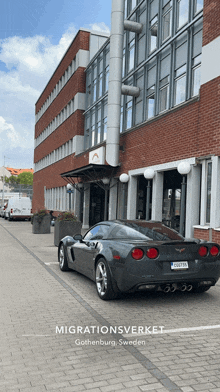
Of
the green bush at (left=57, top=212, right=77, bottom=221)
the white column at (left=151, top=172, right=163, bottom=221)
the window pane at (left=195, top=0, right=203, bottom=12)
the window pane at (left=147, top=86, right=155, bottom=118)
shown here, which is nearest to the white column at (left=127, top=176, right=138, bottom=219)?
the white column at (left=151, top=172, right=163, bottom=221)

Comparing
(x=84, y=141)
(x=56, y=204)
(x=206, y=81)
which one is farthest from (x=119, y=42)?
(x=56, y=204)

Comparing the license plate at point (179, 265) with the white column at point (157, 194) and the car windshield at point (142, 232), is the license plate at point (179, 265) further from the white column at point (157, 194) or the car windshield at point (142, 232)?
the white column at point (157, 194)

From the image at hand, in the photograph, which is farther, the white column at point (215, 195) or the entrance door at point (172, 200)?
the entrance door at point (172, 200)

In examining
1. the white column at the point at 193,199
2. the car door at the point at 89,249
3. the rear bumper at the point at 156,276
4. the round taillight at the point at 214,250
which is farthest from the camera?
the white column at the point at 193,199

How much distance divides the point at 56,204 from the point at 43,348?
32.4 m

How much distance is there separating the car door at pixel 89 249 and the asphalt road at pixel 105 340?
1.25 feet

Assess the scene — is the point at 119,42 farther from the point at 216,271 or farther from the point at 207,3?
the point at 216,271

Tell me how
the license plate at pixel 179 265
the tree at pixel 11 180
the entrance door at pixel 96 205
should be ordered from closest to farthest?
the license plate at pixel 179 265
the entrance door at pixel 96 205
the tree at pixel 11 180

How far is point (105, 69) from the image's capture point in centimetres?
2400

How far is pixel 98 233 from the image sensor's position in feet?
24.3

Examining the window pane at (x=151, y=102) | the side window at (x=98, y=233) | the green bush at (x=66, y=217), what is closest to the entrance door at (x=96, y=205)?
the window pane at (x=151, y=102)

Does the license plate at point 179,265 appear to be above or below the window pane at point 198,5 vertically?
below

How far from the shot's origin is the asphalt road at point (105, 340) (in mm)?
3410

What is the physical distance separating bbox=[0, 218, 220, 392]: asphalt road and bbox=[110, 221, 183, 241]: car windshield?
0.98 meters
